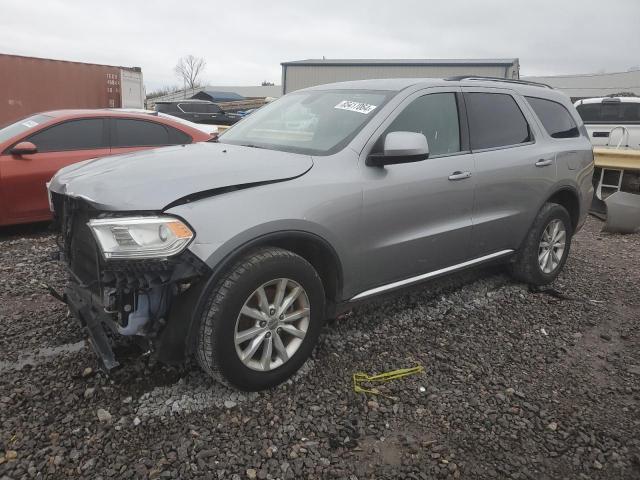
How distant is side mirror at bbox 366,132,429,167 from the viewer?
→ 9.73ft

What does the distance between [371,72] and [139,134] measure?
2664 cm

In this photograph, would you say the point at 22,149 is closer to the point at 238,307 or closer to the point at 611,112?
the point at 238,307

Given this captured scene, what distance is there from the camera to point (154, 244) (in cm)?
236

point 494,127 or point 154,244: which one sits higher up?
point 494,127

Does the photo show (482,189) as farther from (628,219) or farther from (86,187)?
(628,219)

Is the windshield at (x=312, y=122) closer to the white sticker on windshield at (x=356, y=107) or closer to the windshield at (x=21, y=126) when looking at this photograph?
the white sticker on windshield at (x=356, y=107)

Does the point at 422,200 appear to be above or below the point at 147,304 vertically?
above

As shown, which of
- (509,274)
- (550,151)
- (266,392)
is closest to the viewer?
(266,392)

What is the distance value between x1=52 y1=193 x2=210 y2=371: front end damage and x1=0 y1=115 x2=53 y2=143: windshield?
12.0ft

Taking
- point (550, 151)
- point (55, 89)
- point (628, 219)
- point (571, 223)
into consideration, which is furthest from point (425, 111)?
point (55, 89)

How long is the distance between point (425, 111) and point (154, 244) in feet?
6.84

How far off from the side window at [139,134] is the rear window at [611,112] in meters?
7.80

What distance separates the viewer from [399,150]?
9.70 ft

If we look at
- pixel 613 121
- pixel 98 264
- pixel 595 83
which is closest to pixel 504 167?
pixel 98 264
